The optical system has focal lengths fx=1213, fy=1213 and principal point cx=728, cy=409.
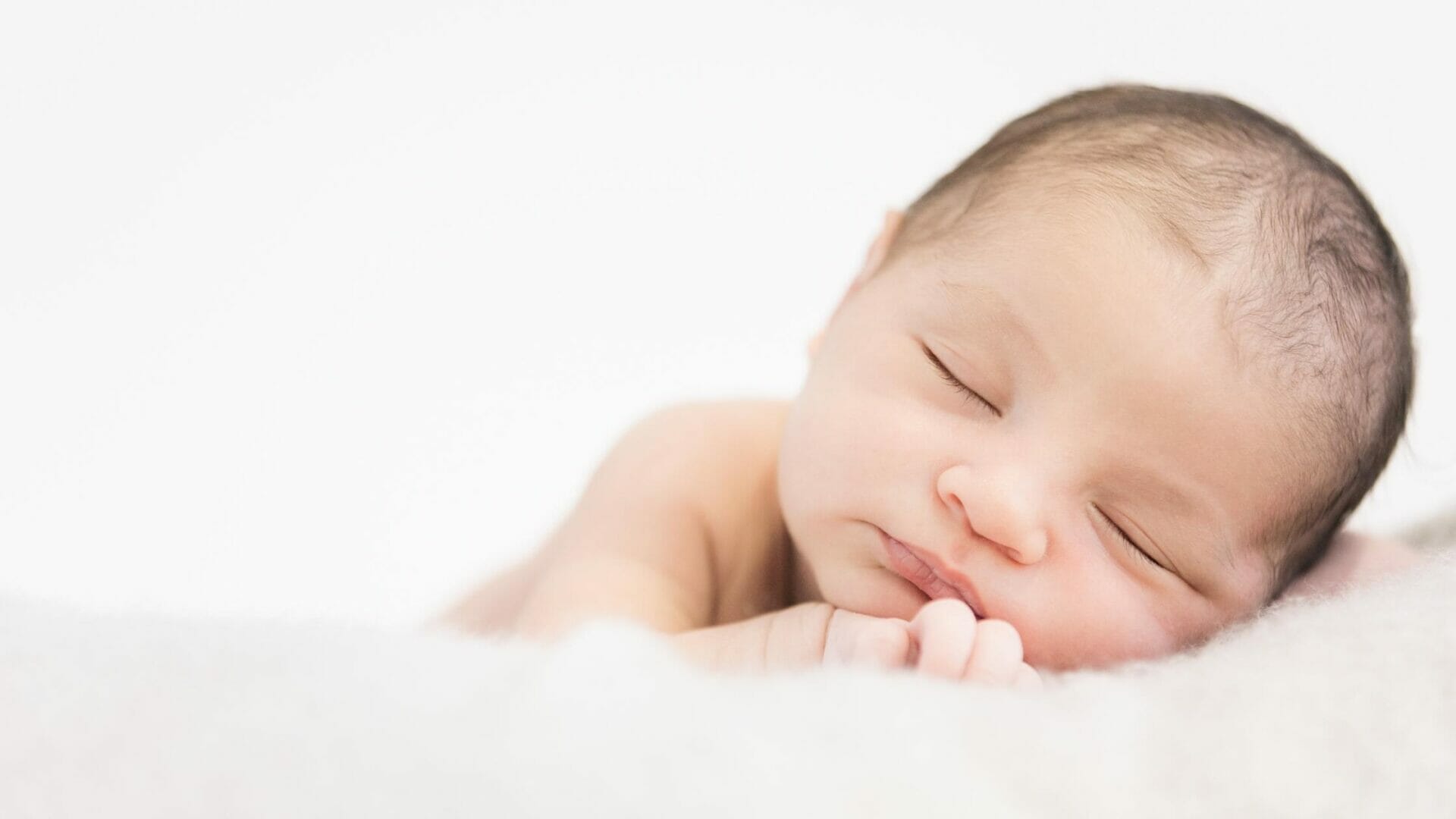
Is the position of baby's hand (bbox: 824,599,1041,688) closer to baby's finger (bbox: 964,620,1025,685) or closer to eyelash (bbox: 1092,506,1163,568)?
baby's finger (bbox: 964,620,1025,685)

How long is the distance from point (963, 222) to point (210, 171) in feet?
5.65

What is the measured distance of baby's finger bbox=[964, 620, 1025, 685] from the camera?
717 millimetres

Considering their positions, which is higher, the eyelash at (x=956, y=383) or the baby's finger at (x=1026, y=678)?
the eyelash at (x=956, y=383)

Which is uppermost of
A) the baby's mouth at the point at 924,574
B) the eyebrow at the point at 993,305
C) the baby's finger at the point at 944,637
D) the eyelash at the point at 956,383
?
the eyebrow at the point at 993,305

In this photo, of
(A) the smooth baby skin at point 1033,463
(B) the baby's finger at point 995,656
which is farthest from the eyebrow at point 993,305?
(B) the baby's finger at point 995,656

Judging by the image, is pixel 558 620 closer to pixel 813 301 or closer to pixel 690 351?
pixel 690 351

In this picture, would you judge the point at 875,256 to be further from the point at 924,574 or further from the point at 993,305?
the point at 924,574

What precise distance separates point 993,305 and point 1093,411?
0.39 ft

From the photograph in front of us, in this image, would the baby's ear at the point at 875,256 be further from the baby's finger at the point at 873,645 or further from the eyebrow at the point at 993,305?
the baby's finger at the point at 873,645

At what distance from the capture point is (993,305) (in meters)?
0.93

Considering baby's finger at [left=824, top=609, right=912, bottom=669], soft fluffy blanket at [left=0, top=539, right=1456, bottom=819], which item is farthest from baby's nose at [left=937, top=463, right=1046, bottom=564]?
soft fluffy blanket at [left=0, top=539, right=1456, bottom=819]

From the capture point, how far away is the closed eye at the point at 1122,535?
89 cm

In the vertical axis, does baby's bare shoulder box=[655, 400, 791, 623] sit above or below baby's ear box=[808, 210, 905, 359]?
→ below

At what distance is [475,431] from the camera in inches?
89.5
